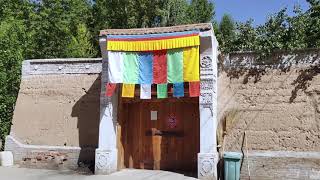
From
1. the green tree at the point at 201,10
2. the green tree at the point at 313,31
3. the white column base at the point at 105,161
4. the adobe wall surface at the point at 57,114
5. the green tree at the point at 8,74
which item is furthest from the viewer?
the green tree at the point at 201,10

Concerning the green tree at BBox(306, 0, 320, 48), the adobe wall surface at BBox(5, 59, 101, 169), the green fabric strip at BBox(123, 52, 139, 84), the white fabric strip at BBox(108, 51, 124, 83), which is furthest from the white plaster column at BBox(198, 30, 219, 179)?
the adobe wall surface at BBox(5, 59, 101, 169)

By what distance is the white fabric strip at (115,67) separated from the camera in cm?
1235

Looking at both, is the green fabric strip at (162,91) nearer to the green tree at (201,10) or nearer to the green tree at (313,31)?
the green tree at (313,31)

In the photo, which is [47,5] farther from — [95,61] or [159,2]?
[95,61]

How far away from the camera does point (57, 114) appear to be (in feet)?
47.6

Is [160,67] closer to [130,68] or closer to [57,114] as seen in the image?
[130,68]

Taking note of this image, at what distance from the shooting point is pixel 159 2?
28656mm

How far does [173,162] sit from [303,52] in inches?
200

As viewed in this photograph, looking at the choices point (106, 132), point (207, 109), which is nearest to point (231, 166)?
point (207, 109)

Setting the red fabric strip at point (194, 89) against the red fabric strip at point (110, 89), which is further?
the red fabric strip at point (110, 89)

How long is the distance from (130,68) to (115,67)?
0.44 meters

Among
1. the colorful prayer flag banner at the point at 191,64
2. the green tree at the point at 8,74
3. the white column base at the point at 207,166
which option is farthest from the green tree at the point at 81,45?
the white column base at the point at 207,166

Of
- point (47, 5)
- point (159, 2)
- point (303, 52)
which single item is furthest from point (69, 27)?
point (303, 52)

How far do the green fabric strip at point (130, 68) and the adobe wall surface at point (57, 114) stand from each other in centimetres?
205
